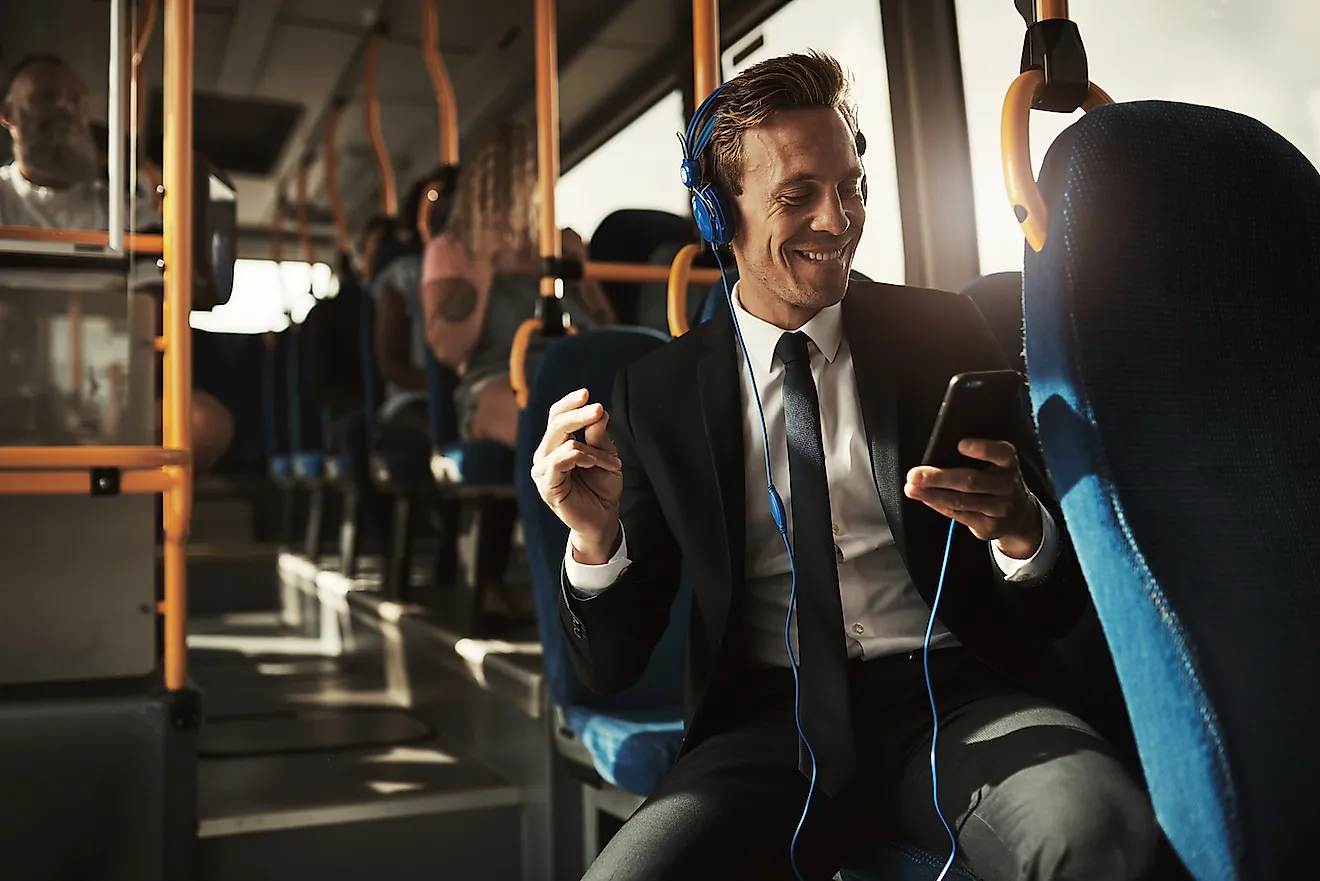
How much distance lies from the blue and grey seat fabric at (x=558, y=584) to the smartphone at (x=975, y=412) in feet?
2.50

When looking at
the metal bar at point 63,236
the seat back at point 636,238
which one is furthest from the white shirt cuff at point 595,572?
the seat back at point 636,238

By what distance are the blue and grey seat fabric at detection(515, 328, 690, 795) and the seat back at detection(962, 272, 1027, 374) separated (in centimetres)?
55

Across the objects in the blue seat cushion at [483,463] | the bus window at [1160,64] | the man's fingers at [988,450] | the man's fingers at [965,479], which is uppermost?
the bus window at [1160,64]

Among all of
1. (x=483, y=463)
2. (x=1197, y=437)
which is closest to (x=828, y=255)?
(x=1197, y=437)

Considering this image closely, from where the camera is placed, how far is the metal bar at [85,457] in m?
1.77

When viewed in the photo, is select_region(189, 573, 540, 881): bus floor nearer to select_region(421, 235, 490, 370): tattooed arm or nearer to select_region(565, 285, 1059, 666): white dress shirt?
select_region(421, 235, 490, 370): tattooed arm

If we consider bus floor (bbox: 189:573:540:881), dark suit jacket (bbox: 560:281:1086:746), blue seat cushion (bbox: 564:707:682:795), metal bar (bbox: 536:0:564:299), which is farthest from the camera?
metal bar (bbox: 536:0:564:299)

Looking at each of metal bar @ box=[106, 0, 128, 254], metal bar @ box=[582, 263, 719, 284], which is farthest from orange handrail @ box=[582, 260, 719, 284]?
metal bar @ box=[106, 0, 128, 254]

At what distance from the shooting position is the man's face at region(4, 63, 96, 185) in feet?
6.40

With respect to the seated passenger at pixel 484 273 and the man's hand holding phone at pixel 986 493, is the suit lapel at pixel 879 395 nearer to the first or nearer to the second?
the man's hand holding phone at pixel 986 493

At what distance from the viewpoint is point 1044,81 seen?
3.49 feet

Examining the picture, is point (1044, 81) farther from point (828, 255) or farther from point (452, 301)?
point (452, 301)

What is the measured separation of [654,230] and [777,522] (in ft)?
5.89

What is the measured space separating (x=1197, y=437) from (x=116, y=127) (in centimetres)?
180
